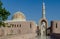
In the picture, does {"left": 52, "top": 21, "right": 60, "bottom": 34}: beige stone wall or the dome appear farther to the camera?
the dome

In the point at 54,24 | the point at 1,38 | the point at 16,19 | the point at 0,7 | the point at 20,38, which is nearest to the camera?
the point at 1,38

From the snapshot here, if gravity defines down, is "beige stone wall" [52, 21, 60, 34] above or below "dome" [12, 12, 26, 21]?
below

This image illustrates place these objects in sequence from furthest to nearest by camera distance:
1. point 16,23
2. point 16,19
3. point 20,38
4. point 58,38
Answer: point 16,19, point 16,23, point 58,38, point 20,38

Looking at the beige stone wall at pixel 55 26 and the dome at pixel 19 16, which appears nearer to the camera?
the beige stone wall at pixel 55 26

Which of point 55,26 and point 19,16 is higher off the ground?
point 19,16

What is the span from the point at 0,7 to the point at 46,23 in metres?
16.0

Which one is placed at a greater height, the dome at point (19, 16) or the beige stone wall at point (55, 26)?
the dome at point (19, 16)

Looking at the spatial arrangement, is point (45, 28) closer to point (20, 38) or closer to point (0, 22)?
point (0, 22)

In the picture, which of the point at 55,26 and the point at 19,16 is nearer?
the point at 55,26

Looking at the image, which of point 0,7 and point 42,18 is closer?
point 0,7

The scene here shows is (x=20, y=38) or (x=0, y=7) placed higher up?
(x=0, y=7)


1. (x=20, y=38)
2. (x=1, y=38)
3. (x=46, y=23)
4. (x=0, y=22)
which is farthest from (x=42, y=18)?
(x=1, y=38)

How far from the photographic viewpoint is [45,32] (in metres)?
36.3

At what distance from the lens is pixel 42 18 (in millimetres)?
37812
